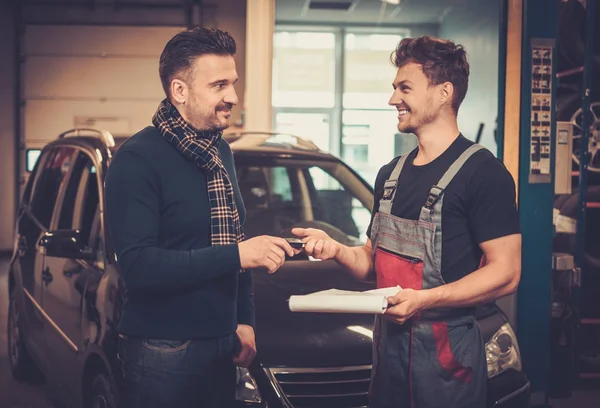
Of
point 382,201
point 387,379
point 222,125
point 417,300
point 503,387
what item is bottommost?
point 503,387

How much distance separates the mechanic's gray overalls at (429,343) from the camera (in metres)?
2.37

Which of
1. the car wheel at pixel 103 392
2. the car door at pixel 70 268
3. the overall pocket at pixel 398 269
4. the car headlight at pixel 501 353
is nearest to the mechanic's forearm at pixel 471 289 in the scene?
the overall pocket at pixel 398 269

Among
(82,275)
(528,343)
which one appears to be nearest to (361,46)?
(528,343)

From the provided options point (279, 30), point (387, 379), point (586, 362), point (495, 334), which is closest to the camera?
point (387, 379)

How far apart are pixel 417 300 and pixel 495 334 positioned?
1335 millimetres

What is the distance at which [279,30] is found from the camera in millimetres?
14430

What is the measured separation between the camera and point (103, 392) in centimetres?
335

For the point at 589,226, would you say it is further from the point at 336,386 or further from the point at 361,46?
the point at 361,46

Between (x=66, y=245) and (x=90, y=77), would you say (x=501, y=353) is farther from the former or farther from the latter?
(x=90, y=77)

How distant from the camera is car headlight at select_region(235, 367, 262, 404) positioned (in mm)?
2982

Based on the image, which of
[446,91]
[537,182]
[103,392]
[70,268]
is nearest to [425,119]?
[446,91]

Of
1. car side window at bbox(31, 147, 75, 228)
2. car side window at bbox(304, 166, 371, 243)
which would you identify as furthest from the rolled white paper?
car side window at bbox(31, 147, 75, 228)

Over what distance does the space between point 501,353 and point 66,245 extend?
202 centimetres

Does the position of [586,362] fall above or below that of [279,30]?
below
